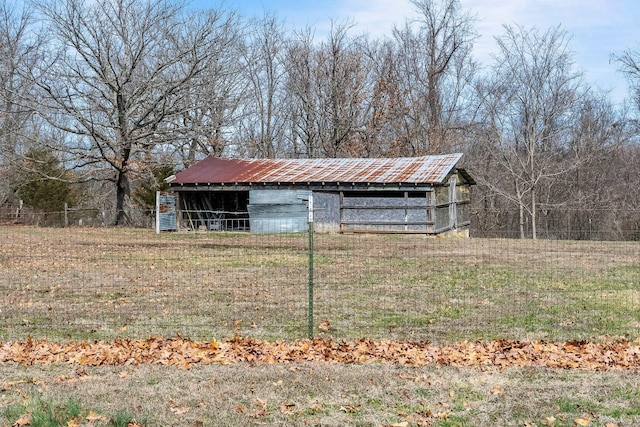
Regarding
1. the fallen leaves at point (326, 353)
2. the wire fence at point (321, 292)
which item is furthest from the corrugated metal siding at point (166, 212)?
the fallen leaves at point (326, 353)

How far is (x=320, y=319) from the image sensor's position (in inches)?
428

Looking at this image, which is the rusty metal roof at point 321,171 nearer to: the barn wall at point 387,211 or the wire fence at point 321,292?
the barn wall at point 387,211

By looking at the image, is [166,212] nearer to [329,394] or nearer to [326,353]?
[326,353]

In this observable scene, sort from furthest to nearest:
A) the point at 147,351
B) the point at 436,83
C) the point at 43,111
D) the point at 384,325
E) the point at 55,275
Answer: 1. the point at 436,83
2. the point at 43,111
3. the point at 55,275
4. the point at 384,325
5. the point at 147,351

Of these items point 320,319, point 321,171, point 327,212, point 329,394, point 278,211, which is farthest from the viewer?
point 321,171

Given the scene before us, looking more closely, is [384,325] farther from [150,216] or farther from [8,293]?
[150,216]

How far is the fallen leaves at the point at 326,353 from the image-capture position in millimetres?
7539

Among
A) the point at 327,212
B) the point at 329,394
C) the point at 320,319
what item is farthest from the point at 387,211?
the point at 329,394

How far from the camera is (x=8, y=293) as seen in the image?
13305mm

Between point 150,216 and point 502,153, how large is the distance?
2226 cm

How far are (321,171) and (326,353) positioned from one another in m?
25.6

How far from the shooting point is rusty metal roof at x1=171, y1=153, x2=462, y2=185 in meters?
30.7

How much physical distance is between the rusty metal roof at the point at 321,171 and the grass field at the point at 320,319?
7.10m

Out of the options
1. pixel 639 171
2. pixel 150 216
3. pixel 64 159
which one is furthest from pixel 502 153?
pixel 64 159
